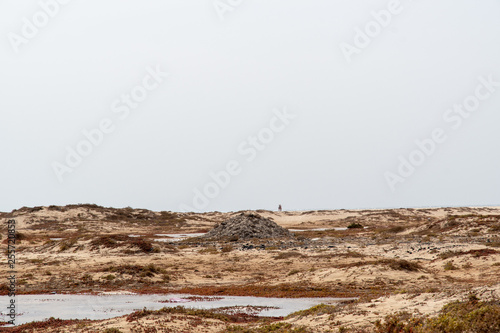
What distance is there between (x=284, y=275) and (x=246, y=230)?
2698 centimetres

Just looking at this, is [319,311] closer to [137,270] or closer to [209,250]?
[137,270]

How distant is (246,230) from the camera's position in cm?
5794

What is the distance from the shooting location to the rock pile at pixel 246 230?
5712 centimetres

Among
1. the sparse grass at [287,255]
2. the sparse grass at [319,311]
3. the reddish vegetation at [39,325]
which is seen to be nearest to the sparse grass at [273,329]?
the sparse grass at [319,311]

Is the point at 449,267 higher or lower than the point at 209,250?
lower

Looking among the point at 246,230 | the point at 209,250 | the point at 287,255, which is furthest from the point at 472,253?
the point at 246,230

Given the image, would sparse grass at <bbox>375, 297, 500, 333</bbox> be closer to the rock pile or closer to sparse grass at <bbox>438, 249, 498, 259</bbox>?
sparse grass at <bbox>438, 249, 498, 259</bbox>

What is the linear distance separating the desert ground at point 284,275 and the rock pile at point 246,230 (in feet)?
5.95

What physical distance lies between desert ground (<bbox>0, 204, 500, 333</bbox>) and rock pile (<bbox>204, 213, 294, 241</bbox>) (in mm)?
1814

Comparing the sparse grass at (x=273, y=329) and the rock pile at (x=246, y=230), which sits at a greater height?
the rock pile at (x=246, y=230)

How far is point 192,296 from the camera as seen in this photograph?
24.4 metres

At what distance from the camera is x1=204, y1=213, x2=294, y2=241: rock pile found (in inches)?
2249

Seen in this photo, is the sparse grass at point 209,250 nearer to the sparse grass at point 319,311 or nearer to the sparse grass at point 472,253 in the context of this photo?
the sparse grass at point 472,253

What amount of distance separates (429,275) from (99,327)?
68.4ft
